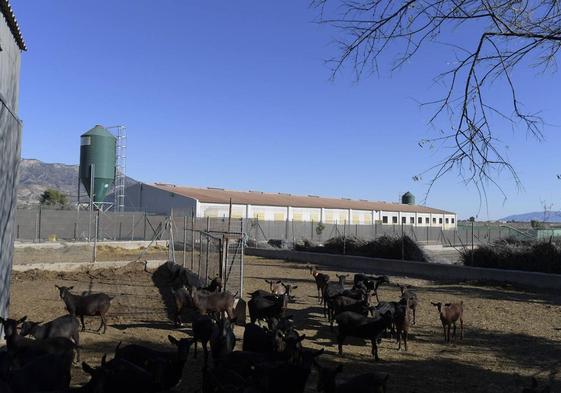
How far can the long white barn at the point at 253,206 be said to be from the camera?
50469mm

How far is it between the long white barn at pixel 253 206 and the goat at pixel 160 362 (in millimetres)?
36510

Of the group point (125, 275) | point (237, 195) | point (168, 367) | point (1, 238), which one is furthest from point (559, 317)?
point (237, 195)

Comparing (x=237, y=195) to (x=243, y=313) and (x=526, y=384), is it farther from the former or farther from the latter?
(x=526, y=384)

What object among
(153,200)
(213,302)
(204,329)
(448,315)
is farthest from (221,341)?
(153,200)

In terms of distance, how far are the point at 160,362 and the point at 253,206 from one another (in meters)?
47.2

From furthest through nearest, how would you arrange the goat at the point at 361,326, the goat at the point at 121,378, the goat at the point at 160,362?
the goat at the point at 361,326
the goat at the point at 160,362
the goat at the point at 121,378

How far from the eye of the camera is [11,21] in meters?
14.4

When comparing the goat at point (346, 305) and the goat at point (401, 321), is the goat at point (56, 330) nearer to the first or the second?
the goat at point (346, 305)

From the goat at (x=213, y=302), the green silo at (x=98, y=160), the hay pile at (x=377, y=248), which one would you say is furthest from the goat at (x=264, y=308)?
the green silo at (x=98, y=160)

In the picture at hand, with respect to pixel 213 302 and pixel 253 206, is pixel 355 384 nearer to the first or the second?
pixel 213 302

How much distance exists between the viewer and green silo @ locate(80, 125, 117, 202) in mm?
38094

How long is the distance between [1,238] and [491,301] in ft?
45.0

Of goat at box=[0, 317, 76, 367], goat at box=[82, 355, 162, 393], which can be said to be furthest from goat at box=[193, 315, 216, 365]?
goat at box=[82, 355, 162, 393]

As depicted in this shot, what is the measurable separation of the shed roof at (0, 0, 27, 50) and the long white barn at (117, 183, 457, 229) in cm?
2853
